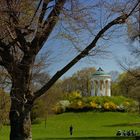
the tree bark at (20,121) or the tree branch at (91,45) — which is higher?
the tree branch at (91,45)

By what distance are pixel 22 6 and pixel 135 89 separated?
121 ft

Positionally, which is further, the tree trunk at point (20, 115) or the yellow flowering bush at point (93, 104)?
the yellow flowering bush at point (93, 104)

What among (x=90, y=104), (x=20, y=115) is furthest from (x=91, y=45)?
(x=90, y=104)

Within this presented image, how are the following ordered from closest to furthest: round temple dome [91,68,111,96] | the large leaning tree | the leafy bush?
the large leaning tree < the leafy bush < round temple dome [91,68,111,96]

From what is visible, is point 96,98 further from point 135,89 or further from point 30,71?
point 30,71

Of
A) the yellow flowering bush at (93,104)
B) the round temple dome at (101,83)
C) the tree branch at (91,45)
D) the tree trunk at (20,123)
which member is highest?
the round temple dome at (101,83)

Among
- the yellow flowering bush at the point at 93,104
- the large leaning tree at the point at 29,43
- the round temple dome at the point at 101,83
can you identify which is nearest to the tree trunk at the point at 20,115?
the large leaning tree at the point at 29,43

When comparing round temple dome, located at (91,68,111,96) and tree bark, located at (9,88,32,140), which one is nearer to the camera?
tree bark, located at (9,88,32,140)

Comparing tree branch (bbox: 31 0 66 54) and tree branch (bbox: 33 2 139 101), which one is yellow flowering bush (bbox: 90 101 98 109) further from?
tree branch (bbox: 31 0 66 54)

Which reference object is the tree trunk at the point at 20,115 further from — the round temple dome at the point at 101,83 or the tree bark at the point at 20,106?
the round temple dome at the point at 101,83

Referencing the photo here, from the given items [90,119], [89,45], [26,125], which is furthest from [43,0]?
[90,119]

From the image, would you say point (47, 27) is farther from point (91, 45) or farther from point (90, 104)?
point (90, 104)

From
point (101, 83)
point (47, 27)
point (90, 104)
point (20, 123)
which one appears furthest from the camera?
point (101, 83)

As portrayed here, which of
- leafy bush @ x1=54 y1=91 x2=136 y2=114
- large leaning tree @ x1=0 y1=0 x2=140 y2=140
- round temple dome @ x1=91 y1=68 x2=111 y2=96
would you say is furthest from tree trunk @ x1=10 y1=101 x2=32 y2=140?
round temple dome @ x1=91 y1=68 x2=111 y2=96
